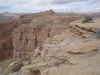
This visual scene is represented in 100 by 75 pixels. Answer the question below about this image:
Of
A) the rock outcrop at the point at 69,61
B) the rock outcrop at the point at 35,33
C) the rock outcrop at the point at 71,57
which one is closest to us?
the rock outcrop at the point at 69,61

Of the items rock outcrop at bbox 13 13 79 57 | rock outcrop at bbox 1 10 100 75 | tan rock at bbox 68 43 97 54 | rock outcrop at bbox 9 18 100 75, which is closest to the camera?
rock outcrop at bbox 9 18 100 75

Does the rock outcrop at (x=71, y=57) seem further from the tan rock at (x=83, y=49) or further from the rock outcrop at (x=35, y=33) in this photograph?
the rock outcrop at (x=35, y=33)

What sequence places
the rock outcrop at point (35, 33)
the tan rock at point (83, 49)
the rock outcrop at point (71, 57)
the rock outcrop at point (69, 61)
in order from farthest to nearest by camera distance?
the rock outcrop at point (35, 33), the tan rock at point (83, 49), the rock outcrop at point (71, 57), the rock outcrop at point (69, 61)

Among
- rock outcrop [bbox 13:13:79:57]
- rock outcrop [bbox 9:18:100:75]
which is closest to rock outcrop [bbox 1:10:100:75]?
rock outcrop [bbox 9:18:100:75]

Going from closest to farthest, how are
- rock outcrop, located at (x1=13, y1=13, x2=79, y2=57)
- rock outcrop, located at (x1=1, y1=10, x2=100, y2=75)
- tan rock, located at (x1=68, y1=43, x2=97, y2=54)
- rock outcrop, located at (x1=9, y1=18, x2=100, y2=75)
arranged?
rock outcrop, located at (x1=9, y1=18, x2=100, y2=75)
rock outcrop, located at (x1=1, y1=10, x2=100, y2=75)
tan rock, located at (x1=68, y1=43, x2=97, y2=54)
rock outcrop, located at (x1=13, y1=13, x2=79, y2=57)

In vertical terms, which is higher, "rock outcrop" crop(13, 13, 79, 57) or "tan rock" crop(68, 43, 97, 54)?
"tan rock" crop(68, 43, 97, 54)

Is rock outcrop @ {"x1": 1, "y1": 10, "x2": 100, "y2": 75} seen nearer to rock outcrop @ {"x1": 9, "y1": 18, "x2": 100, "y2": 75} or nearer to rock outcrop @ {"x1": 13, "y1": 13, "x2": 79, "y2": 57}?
rock outcrop @ {"x1": 9, "y1": 18, "x2": 100, "y2": 75}

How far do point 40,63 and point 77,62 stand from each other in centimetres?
223

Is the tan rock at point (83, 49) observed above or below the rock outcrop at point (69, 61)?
above

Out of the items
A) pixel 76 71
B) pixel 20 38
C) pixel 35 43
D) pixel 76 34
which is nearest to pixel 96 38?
pixel 76 34

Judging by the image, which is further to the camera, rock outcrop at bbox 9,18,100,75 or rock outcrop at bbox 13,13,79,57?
rock outcrop at bbox 13,13,79,57

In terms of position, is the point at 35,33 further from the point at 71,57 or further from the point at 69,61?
the point at 69,61

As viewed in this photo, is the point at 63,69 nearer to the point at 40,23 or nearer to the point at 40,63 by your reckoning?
the point at 40,63

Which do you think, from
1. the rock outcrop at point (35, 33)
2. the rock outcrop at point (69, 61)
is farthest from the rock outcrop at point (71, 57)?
the rock outcrop at point (35, 33)
